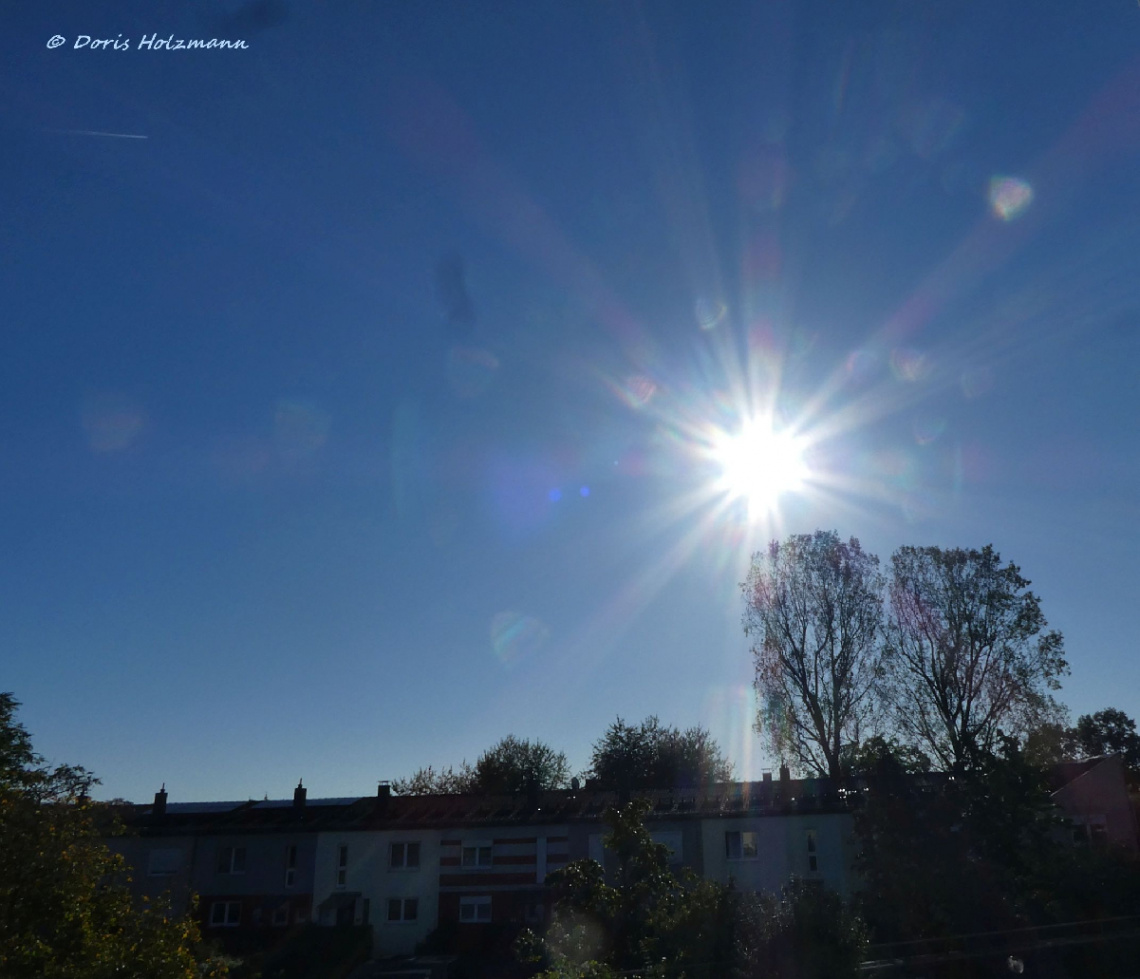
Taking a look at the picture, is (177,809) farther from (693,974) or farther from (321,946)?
(693,974)

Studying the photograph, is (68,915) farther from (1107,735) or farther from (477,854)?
(1107,735)

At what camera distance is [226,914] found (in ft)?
126

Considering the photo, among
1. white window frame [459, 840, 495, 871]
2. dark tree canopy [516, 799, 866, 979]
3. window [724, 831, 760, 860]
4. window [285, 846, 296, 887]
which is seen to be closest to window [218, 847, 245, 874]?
window [285, 846, 296, 887]

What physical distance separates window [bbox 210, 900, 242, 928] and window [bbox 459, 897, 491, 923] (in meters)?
9.78

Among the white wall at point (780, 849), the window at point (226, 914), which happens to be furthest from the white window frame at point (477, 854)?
the window at point (226, 914)

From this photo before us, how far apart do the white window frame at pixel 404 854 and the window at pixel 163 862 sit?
9734mm

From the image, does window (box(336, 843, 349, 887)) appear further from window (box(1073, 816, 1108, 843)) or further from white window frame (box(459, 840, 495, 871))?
window (box(1073, 816, 1108, 843))

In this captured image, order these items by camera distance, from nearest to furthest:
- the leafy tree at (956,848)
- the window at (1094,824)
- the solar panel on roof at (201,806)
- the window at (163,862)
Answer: the leafy tree at (956,848), the window at (1094,824), the window at (163,862), the solar panel on roof at (201,806)

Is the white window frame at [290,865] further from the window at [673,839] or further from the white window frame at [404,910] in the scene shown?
the window at [673,839]

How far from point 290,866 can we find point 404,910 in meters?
5.48

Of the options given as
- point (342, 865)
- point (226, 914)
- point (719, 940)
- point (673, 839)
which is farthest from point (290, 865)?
point (719, 940)

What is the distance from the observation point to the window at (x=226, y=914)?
38156 mm

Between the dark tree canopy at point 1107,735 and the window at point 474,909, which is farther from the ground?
the dark tree canopy at point 1107,735

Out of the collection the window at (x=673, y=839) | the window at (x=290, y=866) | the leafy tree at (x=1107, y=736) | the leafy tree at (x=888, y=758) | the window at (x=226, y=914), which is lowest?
the window at (x=226, y=914)
